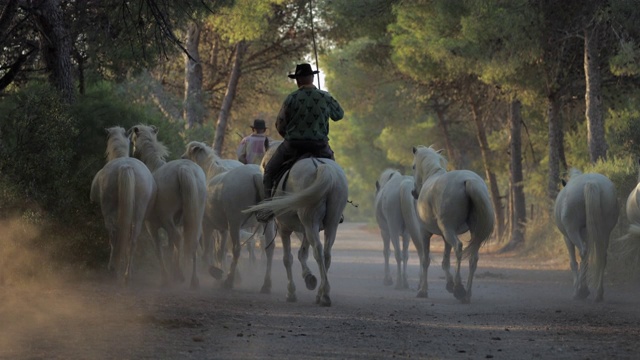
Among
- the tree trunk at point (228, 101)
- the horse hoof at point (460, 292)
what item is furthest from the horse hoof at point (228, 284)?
the tree trunk at point (228, 101)

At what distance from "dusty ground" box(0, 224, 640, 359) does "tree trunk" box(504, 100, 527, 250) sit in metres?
12.6

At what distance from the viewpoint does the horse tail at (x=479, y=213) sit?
40.9 ft

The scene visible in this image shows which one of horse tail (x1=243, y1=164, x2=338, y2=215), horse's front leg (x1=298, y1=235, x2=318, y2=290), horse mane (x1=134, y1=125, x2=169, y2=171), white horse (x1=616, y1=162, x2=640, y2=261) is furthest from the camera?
horse mane (x1=134, y1=125, x2=169, y2=171)

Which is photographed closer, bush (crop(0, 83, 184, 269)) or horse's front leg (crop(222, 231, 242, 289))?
bush (crop(0, 83, 184, 269))

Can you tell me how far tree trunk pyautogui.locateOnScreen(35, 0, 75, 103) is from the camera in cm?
1426

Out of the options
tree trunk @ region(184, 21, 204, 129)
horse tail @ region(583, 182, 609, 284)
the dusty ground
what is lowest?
the dusty ground

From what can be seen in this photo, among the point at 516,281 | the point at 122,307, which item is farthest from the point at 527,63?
the point at 122,307

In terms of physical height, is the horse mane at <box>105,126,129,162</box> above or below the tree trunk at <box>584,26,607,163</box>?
below

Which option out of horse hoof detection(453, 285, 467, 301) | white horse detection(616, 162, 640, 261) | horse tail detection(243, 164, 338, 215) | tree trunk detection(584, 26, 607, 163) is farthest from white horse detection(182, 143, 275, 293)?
tree trunk detection(584, 26, 607, 163)

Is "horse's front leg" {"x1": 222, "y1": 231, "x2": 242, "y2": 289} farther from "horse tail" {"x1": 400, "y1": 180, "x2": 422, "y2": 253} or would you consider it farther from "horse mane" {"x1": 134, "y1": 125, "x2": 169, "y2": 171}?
"horse tail" {"x1": 400, "y1": 180, "x2": 422, "y2": 253}

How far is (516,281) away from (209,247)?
564 cm

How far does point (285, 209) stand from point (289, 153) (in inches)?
36.0

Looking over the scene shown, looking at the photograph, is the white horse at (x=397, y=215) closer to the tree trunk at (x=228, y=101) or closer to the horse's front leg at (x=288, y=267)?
the horse's front leg at (x=288, y=267)

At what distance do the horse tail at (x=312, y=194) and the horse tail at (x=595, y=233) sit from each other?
3695 mm
